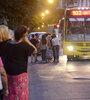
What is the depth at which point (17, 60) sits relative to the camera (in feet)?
17.8

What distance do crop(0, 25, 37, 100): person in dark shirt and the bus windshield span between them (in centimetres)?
1502

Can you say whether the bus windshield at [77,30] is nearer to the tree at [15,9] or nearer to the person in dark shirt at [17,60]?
the tree at [15,9]

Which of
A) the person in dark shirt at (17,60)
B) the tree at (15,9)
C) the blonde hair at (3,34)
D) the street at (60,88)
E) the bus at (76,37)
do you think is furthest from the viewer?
the tree at (15,9)

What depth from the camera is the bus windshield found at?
20.4 m

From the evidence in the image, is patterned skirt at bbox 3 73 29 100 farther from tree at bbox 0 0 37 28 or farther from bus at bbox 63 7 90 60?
tree at bbox 0 0 37 28

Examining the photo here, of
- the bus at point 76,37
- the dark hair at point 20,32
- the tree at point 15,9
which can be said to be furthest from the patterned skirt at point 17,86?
the tree at point 15,9

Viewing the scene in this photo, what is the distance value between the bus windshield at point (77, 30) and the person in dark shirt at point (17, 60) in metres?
15.0

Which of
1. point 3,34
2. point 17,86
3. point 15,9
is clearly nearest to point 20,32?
point 3,34

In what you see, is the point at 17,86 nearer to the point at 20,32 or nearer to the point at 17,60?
the point at 17,60

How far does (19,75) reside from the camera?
542 centimetres

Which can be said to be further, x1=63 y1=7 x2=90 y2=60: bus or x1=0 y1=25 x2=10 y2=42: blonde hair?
x1=63 y1=7 x2=90 y2=60: bus

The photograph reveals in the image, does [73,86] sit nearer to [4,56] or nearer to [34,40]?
[4,56]

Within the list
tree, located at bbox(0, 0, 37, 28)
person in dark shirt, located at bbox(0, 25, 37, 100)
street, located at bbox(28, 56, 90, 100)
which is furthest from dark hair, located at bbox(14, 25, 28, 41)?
tree, located at bbox(0, 0, 37, 28)

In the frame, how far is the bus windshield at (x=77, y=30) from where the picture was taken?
20.4m
